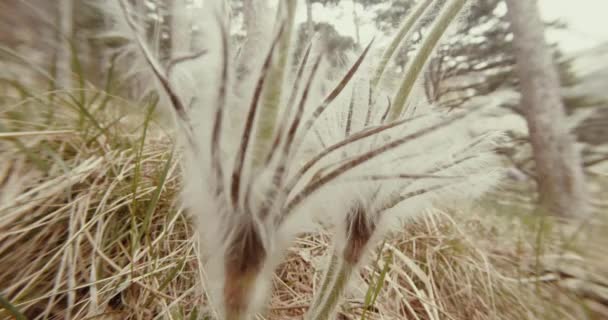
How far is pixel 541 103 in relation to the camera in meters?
2.31

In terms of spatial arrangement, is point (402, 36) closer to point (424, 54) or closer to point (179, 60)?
point (424, 54)

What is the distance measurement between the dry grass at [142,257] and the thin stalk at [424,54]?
0.18 meters

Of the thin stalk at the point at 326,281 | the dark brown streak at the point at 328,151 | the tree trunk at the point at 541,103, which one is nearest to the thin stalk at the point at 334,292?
the thin stalk at the point at 326,281

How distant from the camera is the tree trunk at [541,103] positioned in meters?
2.24

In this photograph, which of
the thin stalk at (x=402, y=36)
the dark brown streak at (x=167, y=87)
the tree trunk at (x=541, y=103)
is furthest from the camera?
the tree trunk at (x=541, y=103)

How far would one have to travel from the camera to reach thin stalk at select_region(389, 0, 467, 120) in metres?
0.31

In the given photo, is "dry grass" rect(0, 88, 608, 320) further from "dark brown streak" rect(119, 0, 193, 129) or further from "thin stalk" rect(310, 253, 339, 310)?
"dark brown streak" rect(119, 0, 193, 129)

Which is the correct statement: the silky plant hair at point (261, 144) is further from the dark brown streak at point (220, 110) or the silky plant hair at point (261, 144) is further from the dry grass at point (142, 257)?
the dry grass at point (142, 257)

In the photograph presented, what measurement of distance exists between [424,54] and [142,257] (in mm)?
496

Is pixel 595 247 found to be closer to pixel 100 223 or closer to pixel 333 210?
pixel 333 210

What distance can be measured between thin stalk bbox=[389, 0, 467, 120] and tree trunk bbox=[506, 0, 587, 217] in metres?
2.32

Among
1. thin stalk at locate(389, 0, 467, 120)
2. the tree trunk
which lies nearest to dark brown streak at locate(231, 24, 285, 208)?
thin stalk at locate(389, 0, 467, 120)

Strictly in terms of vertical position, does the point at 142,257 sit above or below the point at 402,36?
below

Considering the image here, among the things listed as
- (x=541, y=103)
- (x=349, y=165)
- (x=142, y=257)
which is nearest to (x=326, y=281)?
(x=349, y=165)
